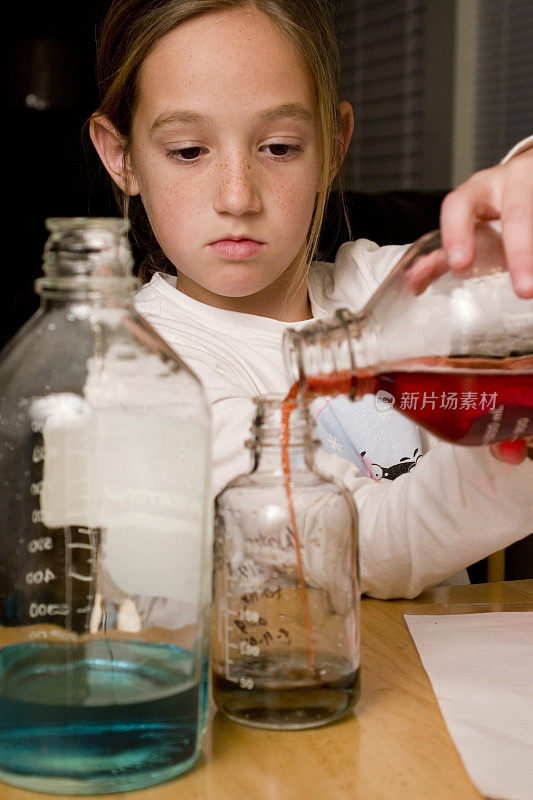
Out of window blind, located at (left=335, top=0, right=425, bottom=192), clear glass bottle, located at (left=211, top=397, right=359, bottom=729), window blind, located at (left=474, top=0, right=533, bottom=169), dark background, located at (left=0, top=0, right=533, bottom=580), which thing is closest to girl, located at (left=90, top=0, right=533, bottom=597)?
clear glass bottle, located at (left=211, top=397, right=359, bottom=729)

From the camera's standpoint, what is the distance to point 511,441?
26.4 inches

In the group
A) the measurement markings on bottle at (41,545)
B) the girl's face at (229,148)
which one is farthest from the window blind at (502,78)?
the measurement markings on bottle at (41,545)

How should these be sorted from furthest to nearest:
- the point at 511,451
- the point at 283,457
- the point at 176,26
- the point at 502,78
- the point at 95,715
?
the point at 502,78
the point at 176,26
the point at 511,451
the point at 283,457
the point at 95,715

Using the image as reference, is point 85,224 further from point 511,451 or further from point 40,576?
point 511,451

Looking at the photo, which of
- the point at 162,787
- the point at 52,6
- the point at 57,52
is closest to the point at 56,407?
the point at 162,787

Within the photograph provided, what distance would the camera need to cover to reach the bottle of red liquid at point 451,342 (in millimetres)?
605

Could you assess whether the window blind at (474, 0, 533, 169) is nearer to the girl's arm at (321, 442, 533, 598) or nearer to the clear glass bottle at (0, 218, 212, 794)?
the girl's arm at (321, 442, 533, 598)

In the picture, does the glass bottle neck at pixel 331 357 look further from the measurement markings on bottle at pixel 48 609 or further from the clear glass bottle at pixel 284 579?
the measurement markings on bottle at pixel 48 609

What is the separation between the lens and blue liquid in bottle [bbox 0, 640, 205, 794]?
1.48 feet

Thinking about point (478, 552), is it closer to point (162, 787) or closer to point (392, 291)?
point (392, 291)

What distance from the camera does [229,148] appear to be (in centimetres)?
107

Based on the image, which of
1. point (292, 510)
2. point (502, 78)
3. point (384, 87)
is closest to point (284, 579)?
point (292, 510)

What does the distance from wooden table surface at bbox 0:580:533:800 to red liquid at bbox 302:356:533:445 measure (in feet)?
0.55

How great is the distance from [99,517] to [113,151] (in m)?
0.97
